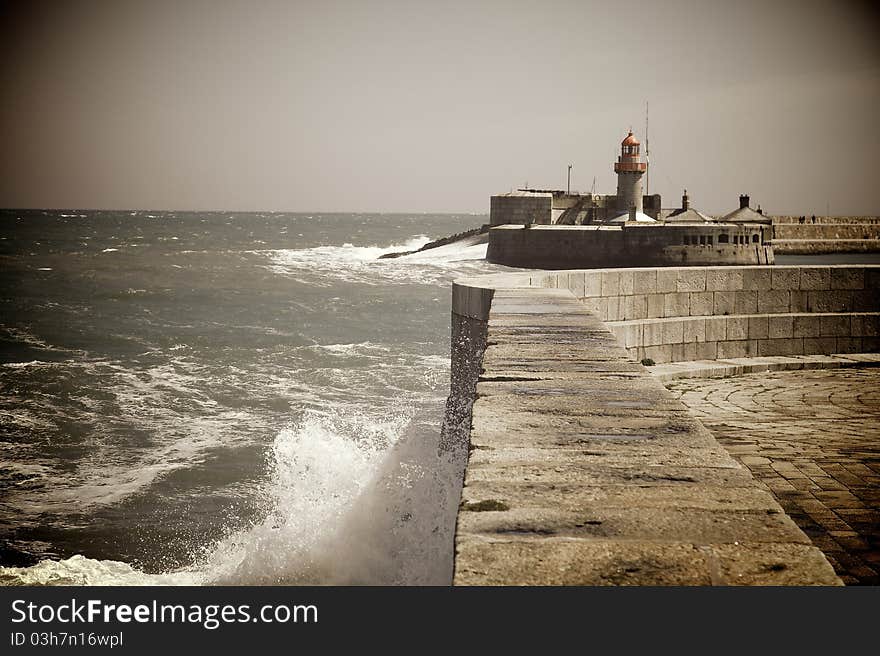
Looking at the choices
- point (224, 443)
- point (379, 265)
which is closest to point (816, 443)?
point (224, 443)

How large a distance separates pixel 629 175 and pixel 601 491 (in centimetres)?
5161

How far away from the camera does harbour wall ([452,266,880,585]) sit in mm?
2070

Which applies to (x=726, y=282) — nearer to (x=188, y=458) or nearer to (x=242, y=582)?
(x=242, y=582)

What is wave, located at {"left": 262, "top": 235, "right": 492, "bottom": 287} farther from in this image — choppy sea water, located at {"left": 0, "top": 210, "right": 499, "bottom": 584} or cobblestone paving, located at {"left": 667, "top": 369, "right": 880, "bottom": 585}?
cobblestone paving, located at {"left": 667, "top": 369, "right": 880, "bottom": 585}

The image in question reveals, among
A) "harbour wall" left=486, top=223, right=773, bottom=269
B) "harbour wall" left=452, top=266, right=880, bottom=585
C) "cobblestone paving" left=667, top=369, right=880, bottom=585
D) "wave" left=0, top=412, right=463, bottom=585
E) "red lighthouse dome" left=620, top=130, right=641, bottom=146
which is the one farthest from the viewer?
"red lighthouse dome" left=620, top=130, right=641, bottom=146

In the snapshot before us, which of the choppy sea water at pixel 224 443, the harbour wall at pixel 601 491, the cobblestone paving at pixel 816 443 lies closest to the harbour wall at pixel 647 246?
the choppy sea water at pixel 224 443

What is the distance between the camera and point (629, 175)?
52.0 meters

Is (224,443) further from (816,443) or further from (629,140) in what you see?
(629,140)

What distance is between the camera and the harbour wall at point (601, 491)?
2070 millimetres

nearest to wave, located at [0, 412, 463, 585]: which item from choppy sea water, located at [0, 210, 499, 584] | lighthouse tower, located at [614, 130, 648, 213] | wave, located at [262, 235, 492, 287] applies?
choppy sea water, located at [0, 210, 499, 584]

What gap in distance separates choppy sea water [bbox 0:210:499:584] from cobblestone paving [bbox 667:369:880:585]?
199cm

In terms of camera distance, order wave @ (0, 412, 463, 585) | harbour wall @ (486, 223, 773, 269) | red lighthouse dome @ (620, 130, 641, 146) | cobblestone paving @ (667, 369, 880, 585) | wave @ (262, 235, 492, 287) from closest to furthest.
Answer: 1. cobblestone paving @ (667, 369, 880, 585)
2. wave @ (0, 412, 463, 585)
3. harbour wall @ (486, 223, 773, 269)
4. wave @ (262, 235, 492, 287)
5. red lighthouse dome @ (620, 130, 641, 146)

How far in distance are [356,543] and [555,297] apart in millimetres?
2791

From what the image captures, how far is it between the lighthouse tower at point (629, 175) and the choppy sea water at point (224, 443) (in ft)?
83.8
